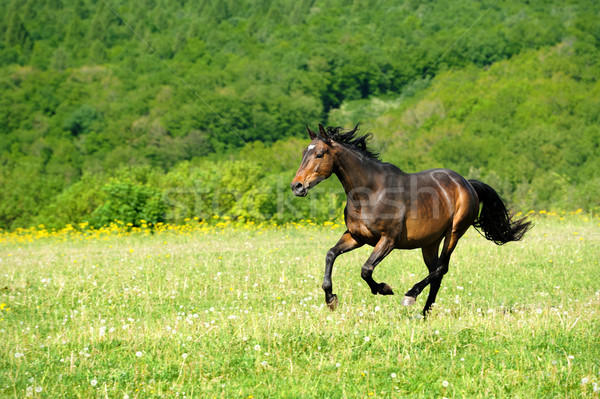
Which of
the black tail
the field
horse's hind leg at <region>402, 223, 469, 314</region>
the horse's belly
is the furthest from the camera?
the black tail

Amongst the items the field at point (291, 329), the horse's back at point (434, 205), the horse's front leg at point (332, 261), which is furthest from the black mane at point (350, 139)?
the field at point (291, 329)

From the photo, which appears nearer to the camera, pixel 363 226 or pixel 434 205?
pixel 363 226

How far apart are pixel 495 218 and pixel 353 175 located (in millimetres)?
3188

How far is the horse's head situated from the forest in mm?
33053

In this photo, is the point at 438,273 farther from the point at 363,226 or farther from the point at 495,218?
the point at 495,218

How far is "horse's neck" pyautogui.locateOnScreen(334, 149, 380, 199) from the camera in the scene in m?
8.09

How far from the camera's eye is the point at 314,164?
306 inches

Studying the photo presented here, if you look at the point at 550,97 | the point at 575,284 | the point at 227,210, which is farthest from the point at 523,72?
the point at 575,284

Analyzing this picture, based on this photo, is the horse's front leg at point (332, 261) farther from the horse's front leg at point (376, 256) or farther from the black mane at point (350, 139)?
the black mane at point (350, 139)

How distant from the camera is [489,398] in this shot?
5422mm

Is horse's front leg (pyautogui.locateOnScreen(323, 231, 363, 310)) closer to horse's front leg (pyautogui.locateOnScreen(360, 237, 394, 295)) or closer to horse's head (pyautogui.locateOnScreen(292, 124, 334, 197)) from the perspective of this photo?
horse's front leg (pyautogui.locateOnScreen(360, 237, 394, 295))

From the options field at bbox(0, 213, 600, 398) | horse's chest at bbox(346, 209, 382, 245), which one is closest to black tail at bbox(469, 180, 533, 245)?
field at bbox(0, 213, 600, 398)

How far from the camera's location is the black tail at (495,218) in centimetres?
1009

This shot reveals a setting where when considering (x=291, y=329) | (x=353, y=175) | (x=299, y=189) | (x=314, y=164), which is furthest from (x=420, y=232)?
(x=291, y=329)
